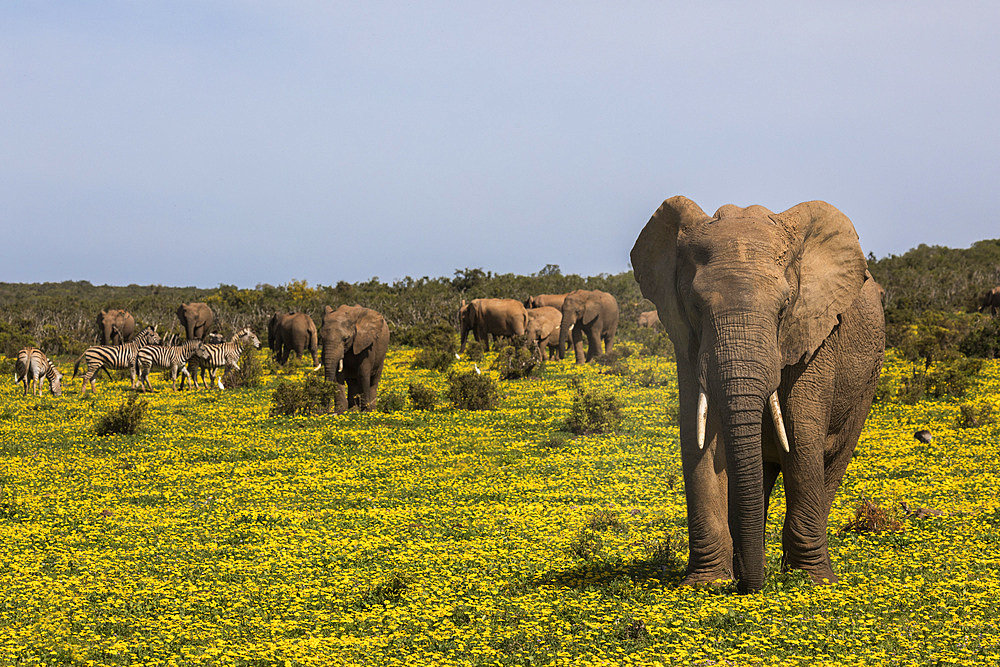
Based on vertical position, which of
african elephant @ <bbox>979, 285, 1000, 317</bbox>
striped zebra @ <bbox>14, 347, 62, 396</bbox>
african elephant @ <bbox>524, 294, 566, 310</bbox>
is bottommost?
striped zebra @ <bbox>14, 347, 62, 396</bbox>

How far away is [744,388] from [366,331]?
54.0ft

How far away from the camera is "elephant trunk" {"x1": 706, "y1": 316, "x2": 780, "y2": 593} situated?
725 centimetres

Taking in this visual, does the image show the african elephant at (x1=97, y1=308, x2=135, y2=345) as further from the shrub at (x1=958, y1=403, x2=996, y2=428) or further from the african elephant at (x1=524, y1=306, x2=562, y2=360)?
the shrub at (x1=958, y1=403, x2=996, y2=428)

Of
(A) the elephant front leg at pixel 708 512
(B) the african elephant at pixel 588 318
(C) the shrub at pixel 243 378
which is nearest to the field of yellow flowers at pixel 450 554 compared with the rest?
(A) the elephant front leg at pixel 708 512

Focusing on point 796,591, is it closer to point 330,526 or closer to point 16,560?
point 330,526

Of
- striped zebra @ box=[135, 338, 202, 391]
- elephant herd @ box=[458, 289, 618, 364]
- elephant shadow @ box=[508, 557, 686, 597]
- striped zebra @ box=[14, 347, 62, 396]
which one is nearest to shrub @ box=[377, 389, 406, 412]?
striped zebra @ box=[135, 338, 202, 391]

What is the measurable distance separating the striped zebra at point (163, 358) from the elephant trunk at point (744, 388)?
2369cm

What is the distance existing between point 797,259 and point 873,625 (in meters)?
3.16

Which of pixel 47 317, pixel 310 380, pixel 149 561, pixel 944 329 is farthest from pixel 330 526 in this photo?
pixel 47 317

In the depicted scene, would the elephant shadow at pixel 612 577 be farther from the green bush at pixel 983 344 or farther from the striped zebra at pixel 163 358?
the green bush at pixel 983 344

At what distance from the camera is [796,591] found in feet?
28.0

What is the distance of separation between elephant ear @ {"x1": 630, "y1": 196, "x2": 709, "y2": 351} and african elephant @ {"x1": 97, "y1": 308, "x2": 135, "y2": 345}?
122 feet

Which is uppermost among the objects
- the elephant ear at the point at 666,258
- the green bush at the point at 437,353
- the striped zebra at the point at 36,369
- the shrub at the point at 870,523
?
the elephant ear at the point at 666,258

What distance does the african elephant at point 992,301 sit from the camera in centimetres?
4253
